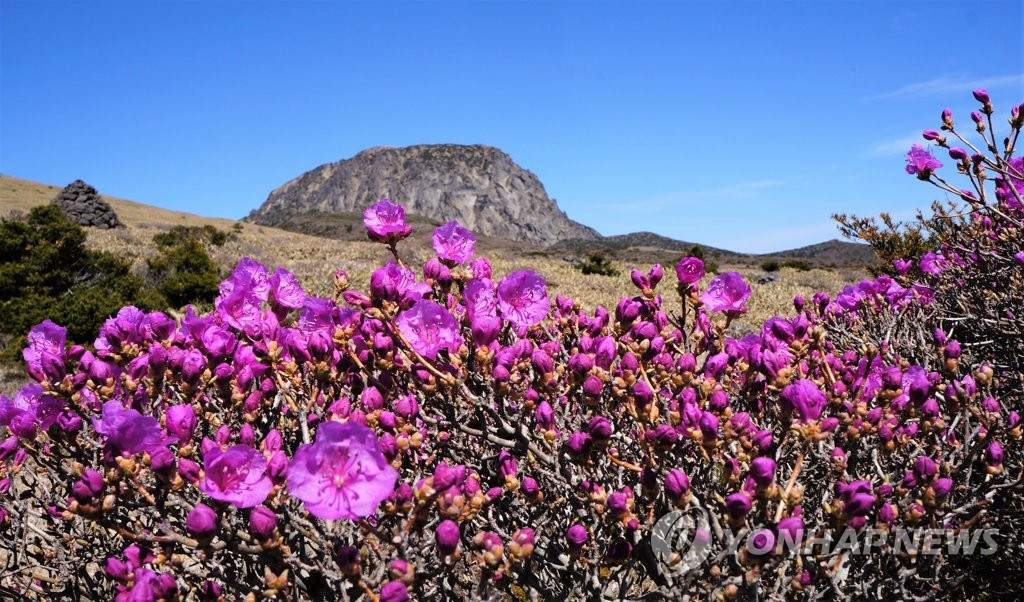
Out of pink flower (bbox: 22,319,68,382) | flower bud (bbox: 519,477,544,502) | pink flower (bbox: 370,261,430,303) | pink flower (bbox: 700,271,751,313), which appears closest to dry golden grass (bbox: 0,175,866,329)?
pink flower (bbox: 700,271,751,313)

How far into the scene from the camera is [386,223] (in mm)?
2625

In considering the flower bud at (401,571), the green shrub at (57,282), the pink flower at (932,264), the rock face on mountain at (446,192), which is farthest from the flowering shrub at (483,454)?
the rock face on mountain at (446,192)

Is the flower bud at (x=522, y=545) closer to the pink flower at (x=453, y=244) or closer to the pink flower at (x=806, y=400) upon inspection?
the pink flower at (x=806, y=400)

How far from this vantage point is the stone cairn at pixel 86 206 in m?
33.8

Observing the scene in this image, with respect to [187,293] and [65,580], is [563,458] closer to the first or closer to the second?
[65,580]

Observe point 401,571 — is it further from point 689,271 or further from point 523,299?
point 689,271

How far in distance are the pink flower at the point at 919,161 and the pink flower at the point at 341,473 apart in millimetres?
4123

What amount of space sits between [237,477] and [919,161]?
4.53 m

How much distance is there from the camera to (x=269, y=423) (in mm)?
2650

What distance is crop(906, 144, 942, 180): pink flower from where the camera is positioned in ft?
13.4

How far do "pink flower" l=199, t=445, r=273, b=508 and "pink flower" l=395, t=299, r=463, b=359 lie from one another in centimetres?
68

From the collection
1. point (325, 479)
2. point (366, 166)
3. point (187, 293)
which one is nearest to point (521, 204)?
point (366, 166)

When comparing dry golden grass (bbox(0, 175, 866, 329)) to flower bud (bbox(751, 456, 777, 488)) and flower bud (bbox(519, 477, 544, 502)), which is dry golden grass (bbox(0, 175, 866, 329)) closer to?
flower bud (bbox(519, 477, 544, 502))

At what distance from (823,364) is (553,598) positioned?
1473 mm
